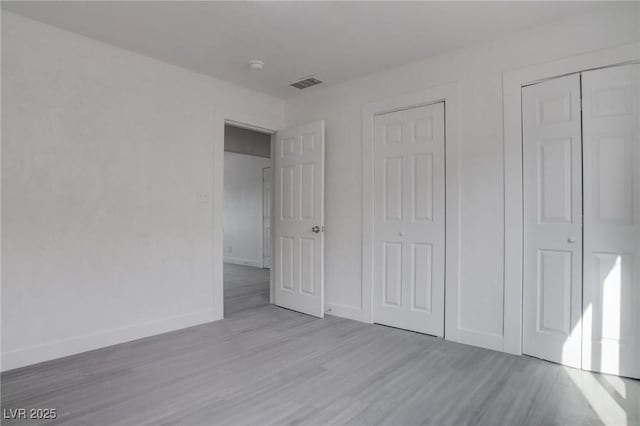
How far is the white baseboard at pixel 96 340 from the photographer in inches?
103

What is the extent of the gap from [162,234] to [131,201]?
420mm

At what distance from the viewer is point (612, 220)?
2.52m

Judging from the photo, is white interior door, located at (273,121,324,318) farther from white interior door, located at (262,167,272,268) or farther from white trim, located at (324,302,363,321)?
white interior door, located at (262,167,272,268)

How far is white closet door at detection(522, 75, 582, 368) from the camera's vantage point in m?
2.65

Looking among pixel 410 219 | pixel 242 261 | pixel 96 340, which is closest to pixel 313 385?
pixel 410 219

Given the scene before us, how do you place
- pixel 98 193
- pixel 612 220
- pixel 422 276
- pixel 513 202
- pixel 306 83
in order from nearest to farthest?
pixel 612 220 → pixel 513 202 → pixel 98 193 → pixel 422 276 → pixel 306 83

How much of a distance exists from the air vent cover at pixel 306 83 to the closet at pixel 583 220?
207 centimetres

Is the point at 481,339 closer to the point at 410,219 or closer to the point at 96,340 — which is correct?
the point at 410,219

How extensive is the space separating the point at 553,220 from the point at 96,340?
3.79 metres

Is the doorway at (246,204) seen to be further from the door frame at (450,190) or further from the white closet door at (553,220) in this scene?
the white closet door at (553,220)

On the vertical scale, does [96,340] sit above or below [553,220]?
below

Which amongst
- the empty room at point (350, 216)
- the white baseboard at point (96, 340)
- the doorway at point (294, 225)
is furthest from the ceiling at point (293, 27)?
the white baseboard at point (96, 340)

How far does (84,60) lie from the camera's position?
9.78ft

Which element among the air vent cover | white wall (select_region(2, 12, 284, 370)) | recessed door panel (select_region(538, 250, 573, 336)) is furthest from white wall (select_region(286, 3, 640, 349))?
white wall (select_region(2, 12, 284, 370))
